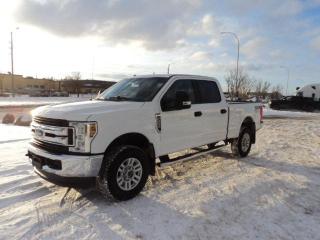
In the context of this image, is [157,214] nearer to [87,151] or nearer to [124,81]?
[87,151]

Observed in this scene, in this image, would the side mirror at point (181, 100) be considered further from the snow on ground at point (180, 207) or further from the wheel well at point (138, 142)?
the snow on ground at point (180, 207)

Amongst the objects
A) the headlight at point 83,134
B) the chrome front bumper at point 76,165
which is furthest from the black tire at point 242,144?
the headlight at point 83,134

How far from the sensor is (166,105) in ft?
19.0

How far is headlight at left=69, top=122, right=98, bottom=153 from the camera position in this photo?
468 cm

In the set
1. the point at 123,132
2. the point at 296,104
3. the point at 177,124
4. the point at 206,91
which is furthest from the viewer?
the point at 296,104

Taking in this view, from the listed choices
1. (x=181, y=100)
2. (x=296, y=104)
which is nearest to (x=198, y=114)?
(x=181, y=100)

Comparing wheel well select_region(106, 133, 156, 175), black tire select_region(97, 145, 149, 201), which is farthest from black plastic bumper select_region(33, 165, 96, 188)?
wheel well select_region(106, 133, 156, 175)

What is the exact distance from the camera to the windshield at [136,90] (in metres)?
5.90

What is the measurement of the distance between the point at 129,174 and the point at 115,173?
1.09 ft

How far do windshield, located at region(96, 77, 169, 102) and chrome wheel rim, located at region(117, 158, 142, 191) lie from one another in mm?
1138

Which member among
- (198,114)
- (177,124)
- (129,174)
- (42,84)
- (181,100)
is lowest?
(129,174)

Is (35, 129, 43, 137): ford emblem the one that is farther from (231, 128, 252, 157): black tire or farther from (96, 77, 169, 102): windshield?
(231, 128, 252, 157): black tire

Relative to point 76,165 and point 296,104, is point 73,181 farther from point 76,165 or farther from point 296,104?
point 296,104

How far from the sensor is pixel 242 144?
28.0 feet
